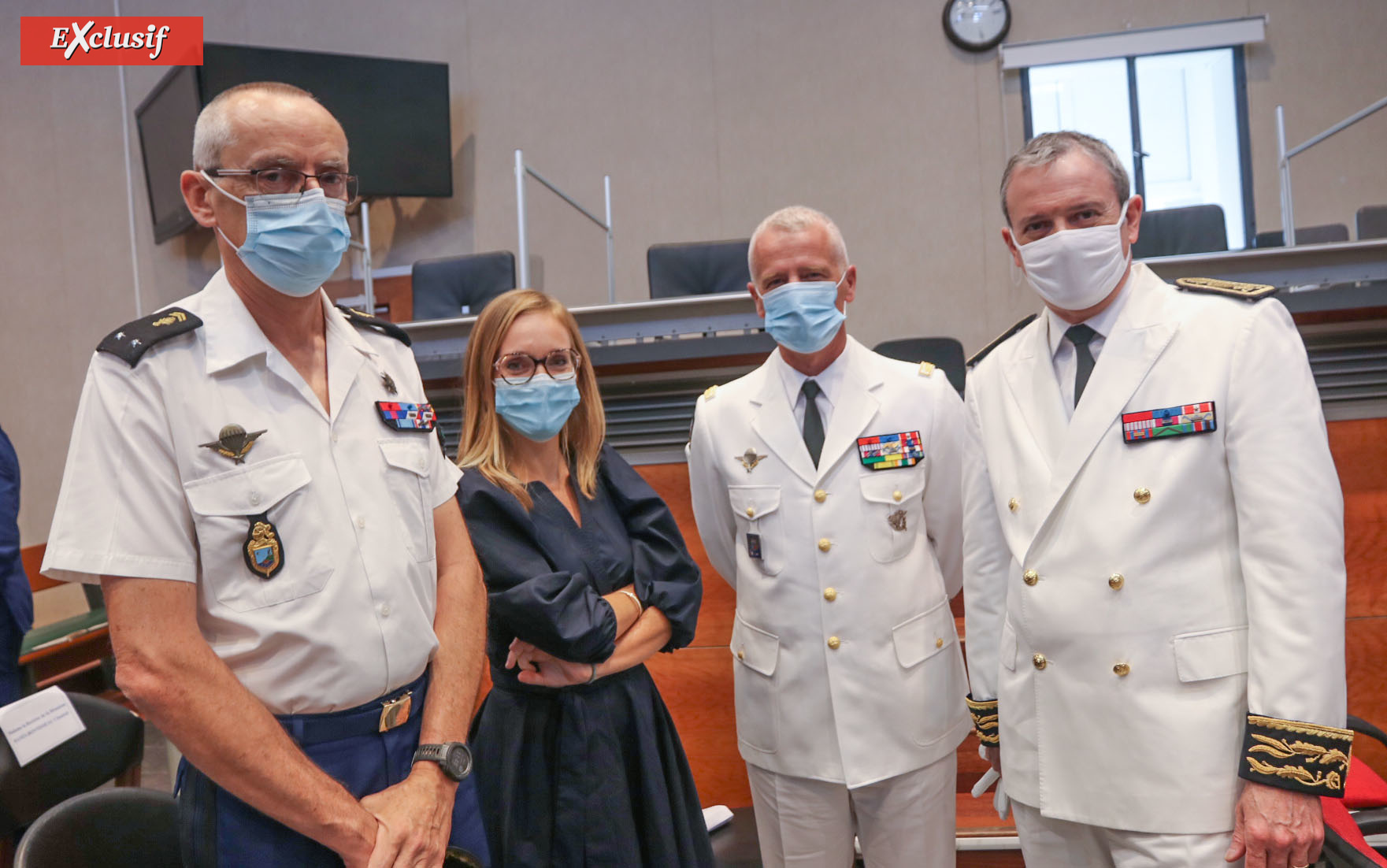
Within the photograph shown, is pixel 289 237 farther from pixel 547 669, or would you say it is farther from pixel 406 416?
pixel 547 669

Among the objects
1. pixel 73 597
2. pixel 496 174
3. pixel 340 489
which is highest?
pixel 496 174

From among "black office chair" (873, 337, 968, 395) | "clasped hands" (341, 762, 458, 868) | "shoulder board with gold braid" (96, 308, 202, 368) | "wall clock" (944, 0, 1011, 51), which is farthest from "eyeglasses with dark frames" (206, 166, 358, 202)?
"wall clock" (944, 0, 1011, 51)

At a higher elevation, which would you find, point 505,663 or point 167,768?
point 505,663

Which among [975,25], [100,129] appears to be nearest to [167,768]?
[100,129]

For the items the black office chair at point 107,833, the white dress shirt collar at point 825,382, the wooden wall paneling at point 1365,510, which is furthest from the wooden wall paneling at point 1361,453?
the black office chair at point 107,833

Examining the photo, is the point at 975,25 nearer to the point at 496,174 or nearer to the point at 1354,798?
the point at 496,174

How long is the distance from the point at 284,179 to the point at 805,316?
1025 mm

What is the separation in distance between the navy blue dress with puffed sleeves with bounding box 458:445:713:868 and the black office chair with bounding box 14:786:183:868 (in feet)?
1.62

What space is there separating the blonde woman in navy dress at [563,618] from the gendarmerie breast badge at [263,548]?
0.43m

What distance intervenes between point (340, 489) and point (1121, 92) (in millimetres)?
6143

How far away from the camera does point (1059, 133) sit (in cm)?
148

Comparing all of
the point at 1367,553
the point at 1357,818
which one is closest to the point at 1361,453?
the point at 1367,553

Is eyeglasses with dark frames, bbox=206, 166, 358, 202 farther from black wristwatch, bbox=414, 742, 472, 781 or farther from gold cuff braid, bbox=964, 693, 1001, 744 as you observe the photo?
gold cuff braid, bbox=964, 693, 1001, 744

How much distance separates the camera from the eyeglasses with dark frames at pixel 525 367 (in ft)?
5.72
